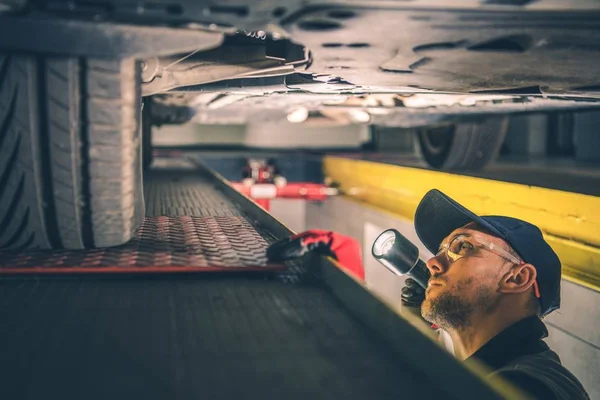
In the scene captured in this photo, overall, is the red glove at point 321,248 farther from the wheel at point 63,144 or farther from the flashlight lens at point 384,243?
the wheel at point 63,144

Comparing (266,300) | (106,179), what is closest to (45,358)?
(266,300)

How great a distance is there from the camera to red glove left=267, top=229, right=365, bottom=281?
170 centimetres

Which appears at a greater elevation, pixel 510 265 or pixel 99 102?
pixel 99 102

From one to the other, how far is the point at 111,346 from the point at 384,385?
48 centimetres

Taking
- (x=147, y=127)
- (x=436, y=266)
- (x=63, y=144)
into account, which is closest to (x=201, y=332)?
(x=63, y=144)

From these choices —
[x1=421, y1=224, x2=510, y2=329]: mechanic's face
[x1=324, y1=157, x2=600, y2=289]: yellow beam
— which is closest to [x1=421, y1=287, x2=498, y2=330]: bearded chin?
[x1=421, y1=224, x2=510, y2=329]: mechanic's face

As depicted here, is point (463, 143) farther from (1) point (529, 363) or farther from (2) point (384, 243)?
(1) point (529, 363)

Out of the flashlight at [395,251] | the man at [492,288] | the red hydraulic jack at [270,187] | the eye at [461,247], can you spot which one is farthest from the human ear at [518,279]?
the red hydraulic jack at [270,187]

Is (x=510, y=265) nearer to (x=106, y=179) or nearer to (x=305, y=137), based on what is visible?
(x=106, y=179)

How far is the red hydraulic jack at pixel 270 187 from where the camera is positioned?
548 centimetres

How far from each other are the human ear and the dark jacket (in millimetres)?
88

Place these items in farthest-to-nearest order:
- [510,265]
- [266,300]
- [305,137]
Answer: [305,137], [510,265], [266,300]

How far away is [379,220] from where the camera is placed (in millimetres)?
4746

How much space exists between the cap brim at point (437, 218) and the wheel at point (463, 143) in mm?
1917
